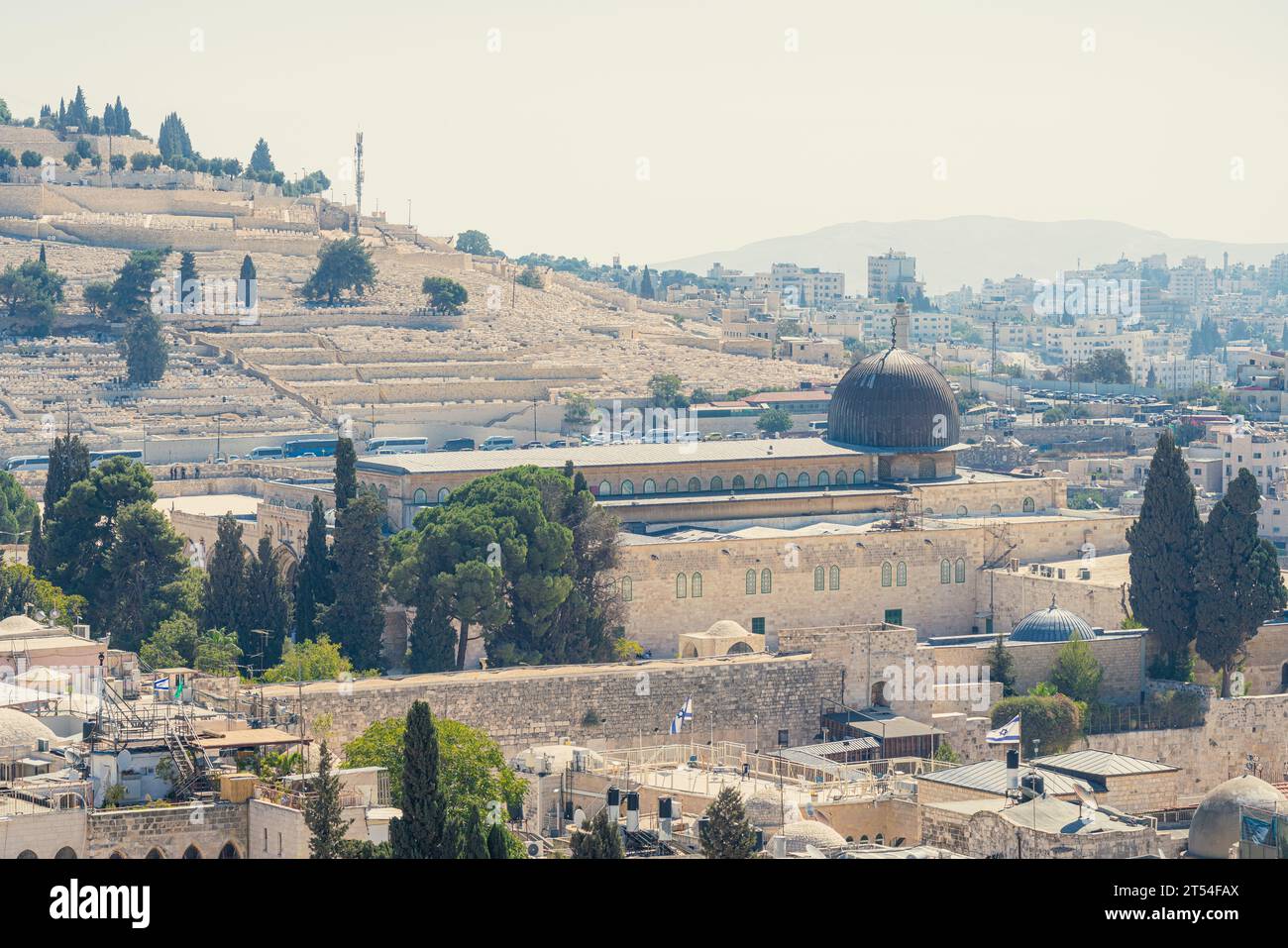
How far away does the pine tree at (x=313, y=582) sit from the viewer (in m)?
41.2

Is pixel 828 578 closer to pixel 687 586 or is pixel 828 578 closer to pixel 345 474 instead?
pixel 687 586

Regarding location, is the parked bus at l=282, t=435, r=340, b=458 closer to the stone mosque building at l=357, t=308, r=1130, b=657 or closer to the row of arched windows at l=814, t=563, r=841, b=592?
the stone mosque building at l=357, t=308, r=1130, b=657

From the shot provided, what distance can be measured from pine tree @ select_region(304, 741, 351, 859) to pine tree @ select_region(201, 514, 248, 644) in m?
16.4

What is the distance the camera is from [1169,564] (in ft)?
143

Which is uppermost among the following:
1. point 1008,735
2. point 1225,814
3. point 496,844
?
point 496,844

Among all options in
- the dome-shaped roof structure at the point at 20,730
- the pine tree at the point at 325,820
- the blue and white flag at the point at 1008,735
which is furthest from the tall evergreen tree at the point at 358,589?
the pine tree at the point at 325,820

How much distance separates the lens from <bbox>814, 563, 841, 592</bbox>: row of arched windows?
45.8 meters

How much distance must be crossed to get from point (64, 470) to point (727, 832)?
2568 centimetres

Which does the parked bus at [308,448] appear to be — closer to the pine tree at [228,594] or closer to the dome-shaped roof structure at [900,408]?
the dome-shaped roof structure at [900,408]

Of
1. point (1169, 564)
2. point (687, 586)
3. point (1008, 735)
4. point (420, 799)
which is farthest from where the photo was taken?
point (687, 586)

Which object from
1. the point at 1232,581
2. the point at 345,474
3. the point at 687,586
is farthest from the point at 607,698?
the point at 1232,581
